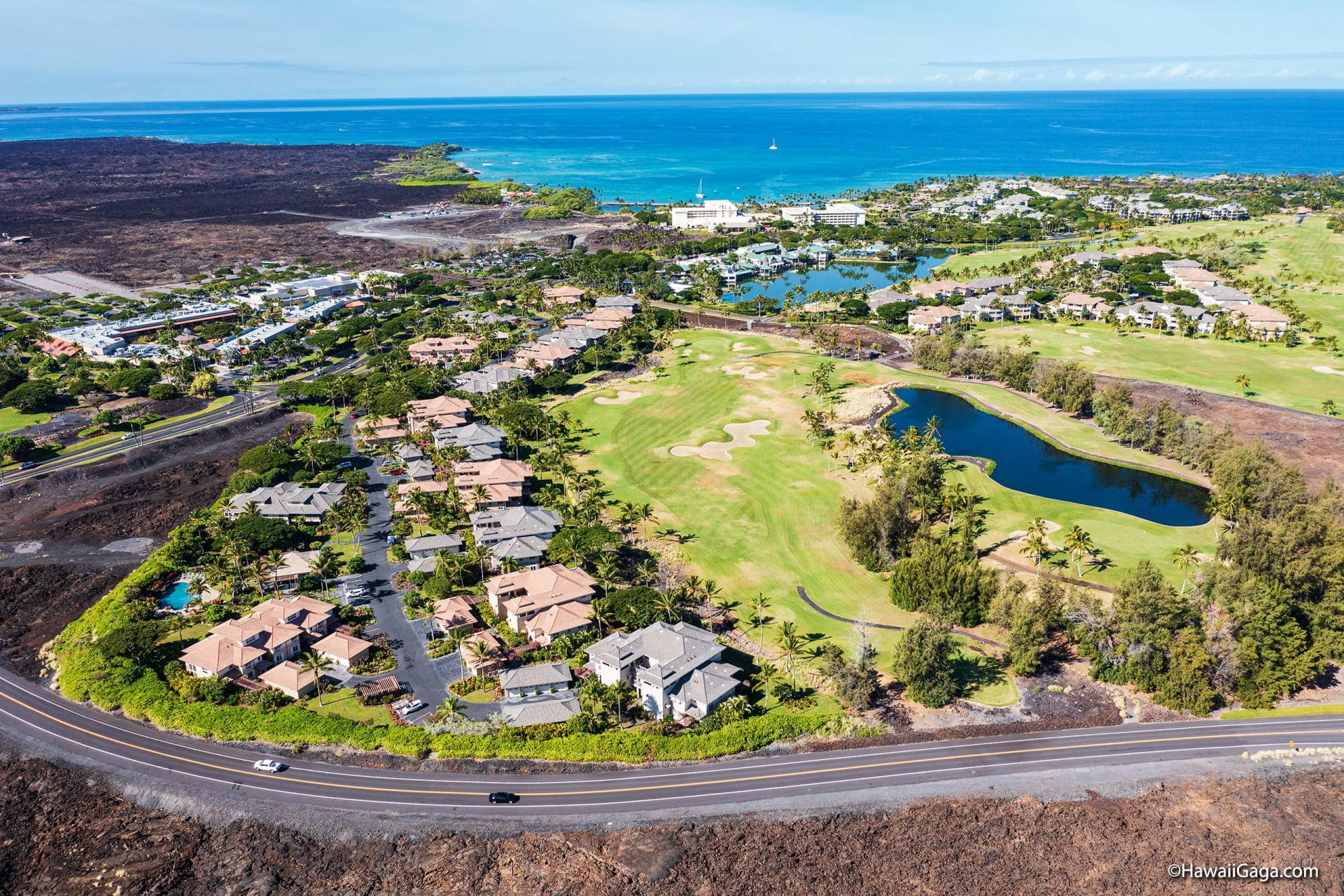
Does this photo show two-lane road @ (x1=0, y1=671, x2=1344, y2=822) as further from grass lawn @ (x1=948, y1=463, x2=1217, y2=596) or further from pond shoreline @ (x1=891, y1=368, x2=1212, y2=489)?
pond shoreline @ (x1=891, y1=368, x2=1212, y2=489)

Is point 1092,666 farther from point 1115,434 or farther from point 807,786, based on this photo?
point 1115,434

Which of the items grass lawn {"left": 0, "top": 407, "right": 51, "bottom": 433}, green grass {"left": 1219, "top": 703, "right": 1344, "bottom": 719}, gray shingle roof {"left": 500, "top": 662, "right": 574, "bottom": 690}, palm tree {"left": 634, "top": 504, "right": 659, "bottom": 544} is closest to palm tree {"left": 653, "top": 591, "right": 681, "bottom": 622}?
gray shingle roof {"left": 500, "top": 662, "right": 574, "bottom": 690}

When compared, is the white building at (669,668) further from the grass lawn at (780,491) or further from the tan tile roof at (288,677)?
the tan tile roof at (288,677)

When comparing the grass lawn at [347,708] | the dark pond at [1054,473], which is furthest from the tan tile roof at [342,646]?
the dark pond at [1054,473]

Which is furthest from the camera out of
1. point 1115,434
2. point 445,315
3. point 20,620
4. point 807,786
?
point 445,315

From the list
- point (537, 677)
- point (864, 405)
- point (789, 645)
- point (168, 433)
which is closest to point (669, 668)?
point (537, 677)

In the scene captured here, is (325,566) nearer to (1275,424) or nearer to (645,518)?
(645,518)

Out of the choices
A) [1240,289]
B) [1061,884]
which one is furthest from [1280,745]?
[1240,289]
